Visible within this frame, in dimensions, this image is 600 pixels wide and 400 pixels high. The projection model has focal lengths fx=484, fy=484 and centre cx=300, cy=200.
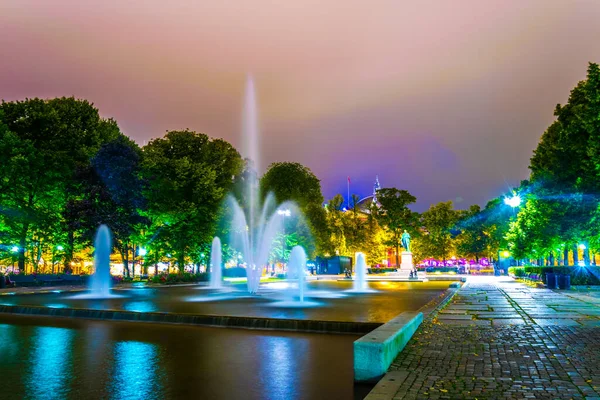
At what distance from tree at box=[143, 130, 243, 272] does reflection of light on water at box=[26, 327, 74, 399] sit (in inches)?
1262

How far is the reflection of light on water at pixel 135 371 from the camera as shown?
23.8ft

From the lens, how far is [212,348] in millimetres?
11117

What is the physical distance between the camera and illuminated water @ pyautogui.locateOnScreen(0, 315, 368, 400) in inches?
289

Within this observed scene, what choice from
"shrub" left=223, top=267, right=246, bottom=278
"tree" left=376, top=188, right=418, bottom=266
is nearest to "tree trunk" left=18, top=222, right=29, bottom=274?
"shrub" left=223, top=267, right=246, bottom=278

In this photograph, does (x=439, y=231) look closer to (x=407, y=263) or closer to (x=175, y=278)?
(x=407, y=263)

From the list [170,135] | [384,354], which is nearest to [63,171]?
[170,135]

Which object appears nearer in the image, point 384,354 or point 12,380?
point 384,354

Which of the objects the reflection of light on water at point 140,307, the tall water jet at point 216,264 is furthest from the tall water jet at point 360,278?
the reflection of light on water at point 140,307

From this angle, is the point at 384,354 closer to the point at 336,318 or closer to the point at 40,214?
the point at 336,318

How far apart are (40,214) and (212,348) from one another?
124 ft

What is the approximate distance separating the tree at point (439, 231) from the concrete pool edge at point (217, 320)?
88.8 metres

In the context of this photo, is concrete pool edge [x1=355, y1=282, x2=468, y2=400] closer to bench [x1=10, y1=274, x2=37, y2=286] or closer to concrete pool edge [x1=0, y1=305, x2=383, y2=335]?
concrete pool edge [x1=0, y1=305, x2=383, y2=335]

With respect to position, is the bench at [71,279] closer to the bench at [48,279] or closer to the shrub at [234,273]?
the bench at [48,279]

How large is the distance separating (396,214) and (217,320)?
81.1 m
